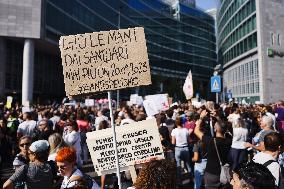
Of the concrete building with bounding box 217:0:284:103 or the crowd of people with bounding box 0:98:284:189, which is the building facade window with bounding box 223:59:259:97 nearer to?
the concrete building with bounding box 217:0:284:103

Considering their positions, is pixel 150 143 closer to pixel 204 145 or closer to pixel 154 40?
pixel 204 145

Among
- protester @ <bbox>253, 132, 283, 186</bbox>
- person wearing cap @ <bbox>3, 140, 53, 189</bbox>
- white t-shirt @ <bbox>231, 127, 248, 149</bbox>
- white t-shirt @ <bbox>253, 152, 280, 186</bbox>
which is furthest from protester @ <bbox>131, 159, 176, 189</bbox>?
white t-shirt @ <bbox>231, 127, 248, 149</bbox>

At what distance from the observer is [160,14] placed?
102750 mm

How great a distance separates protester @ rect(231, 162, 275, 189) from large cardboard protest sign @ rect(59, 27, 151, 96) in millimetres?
1701

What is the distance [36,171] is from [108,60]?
1.68 meters

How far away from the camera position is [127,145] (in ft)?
14.1

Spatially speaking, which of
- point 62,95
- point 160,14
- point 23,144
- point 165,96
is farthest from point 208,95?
point 23,144

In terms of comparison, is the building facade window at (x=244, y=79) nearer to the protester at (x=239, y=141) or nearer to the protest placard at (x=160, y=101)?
the protest placard at (x=160, y=101)

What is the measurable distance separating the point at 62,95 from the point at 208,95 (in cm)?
6286

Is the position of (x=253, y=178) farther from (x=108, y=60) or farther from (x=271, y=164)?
(x=108, y=60)

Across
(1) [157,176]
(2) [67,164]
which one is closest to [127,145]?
(2) [67,164]

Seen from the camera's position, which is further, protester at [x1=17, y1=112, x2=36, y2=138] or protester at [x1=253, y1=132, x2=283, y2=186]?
protester at [x1=17, y1=112, x2=36, y2=138]

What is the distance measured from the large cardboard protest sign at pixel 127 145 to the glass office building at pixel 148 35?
3563 cm

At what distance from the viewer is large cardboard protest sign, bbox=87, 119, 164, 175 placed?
425 centimetres
